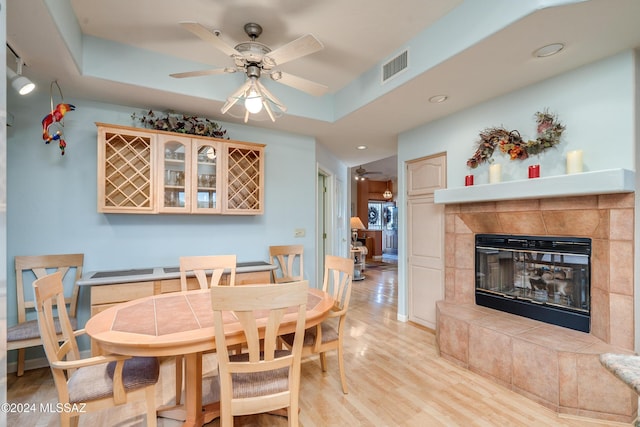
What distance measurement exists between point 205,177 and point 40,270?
1.60m

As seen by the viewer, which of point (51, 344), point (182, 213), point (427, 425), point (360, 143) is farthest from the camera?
point (360, 143)

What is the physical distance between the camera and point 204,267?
2.70m

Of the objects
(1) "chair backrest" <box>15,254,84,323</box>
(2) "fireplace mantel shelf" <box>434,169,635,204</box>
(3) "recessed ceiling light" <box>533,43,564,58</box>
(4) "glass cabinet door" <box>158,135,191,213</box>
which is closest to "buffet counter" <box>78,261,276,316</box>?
(1) "chair backrest" <box>15,254,84,323</box>

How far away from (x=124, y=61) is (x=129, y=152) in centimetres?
79

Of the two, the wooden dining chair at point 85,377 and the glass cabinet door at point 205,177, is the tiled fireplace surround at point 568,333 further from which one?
the glass cabinet door at point 205,177

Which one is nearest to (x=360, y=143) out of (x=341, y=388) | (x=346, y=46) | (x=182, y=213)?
(x=346, y=46)

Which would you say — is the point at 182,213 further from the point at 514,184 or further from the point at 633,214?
the point at 633,214

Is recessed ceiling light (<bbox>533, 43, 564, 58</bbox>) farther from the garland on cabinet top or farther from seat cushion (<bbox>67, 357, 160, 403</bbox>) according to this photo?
seat cushion (<bbox>67, 357, 160, 403</bbox>)

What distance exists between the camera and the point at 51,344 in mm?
1481

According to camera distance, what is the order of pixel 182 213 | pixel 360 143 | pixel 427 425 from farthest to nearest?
1. pixel 360 143
2. pixel 182 213
3. pixel 427 425

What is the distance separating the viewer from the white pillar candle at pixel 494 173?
2.72 metres

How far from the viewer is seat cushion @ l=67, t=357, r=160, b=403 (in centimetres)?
Answer: 148

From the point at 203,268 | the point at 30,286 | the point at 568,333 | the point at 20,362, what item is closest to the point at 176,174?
the point at 203,268

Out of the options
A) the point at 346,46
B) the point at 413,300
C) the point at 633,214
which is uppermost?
the point at 346,46
